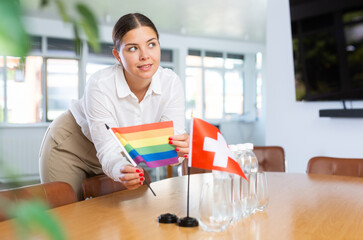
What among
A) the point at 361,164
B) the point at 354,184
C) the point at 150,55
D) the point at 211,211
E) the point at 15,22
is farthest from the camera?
the point at 361,164

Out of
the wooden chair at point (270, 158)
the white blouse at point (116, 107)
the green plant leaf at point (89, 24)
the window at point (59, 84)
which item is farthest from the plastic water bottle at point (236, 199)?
the window at point (59, 84)

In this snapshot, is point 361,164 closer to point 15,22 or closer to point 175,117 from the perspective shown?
point 175,117

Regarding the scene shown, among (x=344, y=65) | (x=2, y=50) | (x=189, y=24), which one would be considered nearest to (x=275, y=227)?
(x=2, y=50)

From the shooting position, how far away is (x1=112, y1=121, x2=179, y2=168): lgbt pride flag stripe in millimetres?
1502

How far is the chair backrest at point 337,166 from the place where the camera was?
8.24 feet

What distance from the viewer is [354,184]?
2.05 metres

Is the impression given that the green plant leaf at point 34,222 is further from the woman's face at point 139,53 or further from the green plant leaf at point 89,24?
the woman's face at point 139,53

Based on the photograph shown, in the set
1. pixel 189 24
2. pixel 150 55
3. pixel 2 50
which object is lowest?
pixel 2 50

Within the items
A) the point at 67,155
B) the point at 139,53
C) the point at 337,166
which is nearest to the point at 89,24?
the point at 139,53

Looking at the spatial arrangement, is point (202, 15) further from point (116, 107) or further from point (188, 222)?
point (188, 222)

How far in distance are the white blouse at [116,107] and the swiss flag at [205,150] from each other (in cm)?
44

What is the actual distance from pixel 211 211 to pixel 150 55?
2.93ft

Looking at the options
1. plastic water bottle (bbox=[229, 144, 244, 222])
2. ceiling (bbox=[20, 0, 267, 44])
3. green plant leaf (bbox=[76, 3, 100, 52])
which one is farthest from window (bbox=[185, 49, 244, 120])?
green plant leaf (bbox=[76, 3, 100, 52])

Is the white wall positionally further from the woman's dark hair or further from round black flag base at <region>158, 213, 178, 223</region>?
round black flag base at <region>158, 213, 178, 223</region>
